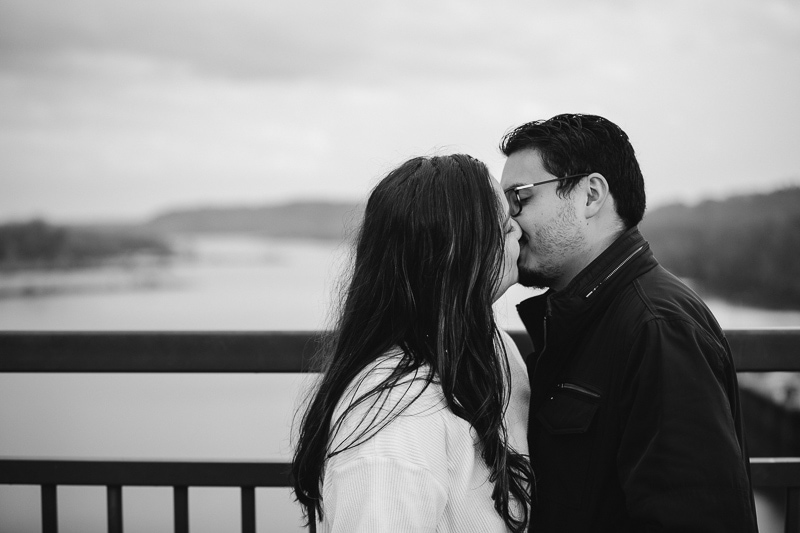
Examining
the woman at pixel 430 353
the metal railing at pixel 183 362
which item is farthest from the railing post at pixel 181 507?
the woman at pixel 430 353

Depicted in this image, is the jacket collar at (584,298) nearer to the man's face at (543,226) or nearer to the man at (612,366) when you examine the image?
the man at (612,366)

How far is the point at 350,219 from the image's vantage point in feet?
4.27

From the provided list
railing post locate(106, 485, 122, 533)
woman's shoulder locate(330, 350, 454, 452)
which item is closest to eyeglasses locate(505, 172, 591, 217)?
woman's shoulder locate(330, 350, 454, 452)

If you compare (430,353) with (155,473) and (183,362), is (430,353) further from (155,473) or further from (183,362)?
(155,473)

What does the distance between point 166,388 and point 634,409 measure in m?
2.43

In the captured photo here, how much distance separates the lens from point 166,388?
115 inches

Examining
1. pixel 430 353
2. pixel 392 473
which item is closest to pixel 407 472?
pixel 392 473

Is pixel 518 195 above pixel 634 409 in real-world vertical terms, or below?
above

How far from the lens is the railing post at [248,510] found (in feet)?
5.12

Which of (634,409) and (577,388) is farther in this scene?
(577,388)

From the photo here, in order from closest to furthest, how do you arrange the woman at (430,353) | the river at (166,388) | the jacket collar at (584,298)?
the woman at (430,353)
the jacket collar at (584,298)
the river at (166,388)

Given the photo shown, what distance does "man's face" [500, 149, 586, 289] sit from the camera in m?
1.54

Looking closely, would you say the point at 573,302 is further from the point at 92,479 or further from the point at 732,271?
the point at 732,271

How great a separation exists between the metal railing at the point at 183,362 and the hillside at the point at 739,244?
1.86 meters
